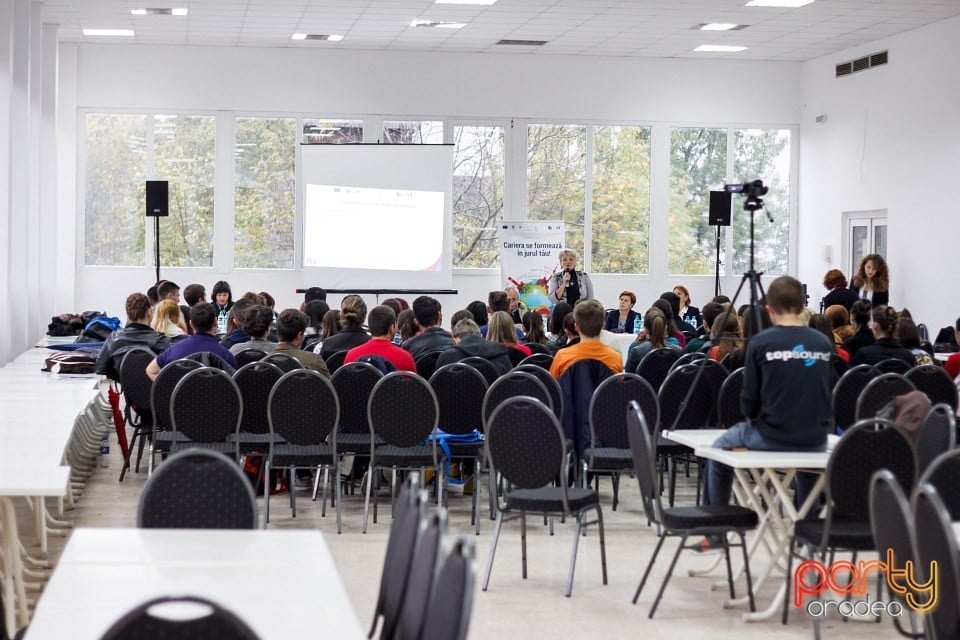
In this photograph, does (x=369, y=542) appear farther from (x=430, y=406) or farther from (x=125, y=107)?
(x=125, y=107)

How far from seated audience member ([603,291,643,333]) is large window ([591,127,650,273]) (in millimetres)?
4218

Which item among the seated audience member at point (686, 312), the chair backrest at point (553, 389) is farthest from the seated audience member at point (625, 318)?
the chair backrest at point (553, 389)

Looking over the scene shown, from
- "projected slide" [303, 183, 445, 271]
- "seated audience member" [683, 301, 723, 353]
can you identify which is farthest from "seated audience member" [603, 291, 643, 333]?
"projected slide" [303, 183, 445, 271]

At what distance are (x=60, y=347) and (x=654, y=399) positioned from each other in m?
5.46

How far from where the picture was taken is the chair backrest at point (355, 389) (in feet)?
22.4

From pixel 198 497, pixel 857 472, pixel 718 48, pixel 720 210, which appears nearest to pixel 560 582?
pixel 857 472

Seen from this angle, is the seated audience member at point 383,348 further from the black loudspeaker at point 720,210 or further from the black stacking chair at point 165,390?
the black loudspeaker at point 720,210

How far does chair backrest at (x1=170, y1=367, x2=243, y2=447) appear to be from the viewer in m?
6.45

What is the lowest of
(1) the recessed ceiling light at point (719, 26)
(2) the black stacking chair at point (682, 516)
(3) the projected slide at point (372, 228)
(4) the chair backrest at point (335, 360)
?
(2) the black stacking chair at point (682, 516)

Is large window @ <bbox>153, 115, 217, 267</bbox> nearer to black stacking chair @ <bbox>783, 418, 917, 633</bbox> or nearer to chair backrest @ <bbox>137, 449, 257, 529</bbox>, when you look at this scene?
black stacking chair @ <bbox>783, 418, 917, 633</bbox>

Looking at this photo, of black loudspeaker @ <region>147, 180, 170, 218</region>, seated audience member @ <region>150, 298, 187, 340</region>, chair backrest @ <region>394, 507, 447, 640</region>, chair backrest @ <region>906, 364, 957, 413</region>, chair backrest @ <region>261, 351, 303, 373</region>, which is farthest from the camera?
black loudspeaker @ <region>147, 180, 170, 218</region>

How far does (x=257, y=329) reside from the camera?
26.2ft

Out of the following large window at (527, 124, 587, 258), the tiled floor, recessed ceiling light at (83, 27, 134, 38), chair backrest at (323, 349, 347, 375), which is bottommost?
the tiled floor

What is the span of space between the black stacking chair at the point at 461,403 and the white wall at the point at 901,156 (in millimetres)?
8278
